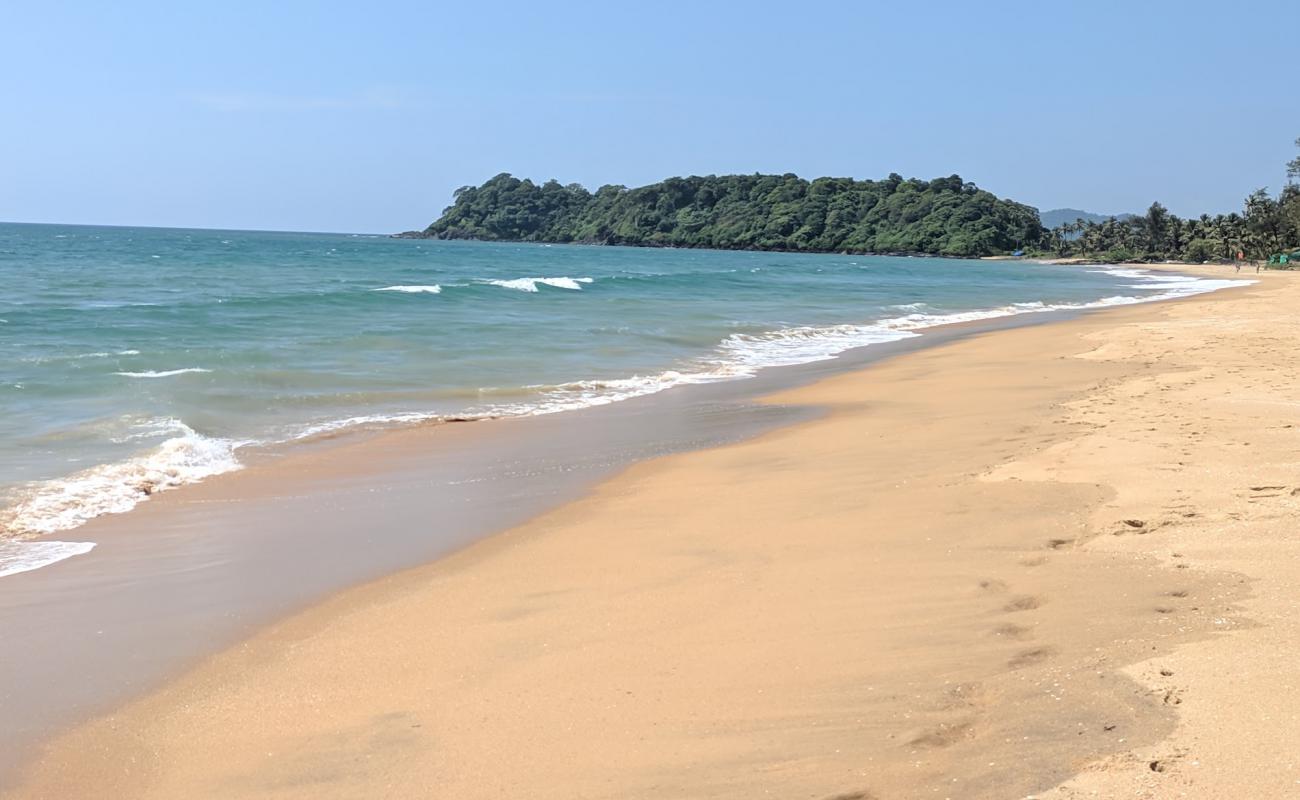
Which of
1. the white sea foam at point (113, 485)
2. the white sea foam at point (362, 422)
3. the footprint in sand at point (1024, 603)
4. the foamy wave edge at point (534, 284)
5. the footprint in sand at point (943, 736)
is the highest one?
the foamy wave edge at point (534, 284)

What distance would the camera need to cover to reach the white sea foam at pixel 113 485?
7.70 metres

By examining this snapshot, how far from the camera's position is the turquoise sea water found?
9.84 meters

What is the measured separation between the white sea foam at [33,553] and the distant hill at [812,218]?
14462 centimetres

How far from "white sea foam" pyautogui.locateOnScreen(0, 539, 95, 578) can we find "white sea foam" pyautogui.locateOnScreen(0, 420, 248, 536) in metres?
0.30

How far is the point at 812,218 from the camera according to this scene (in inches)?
6521

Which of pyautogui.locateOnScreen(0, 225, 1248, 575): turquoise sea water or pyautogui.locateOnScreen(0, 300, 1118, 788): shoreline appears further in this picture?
pyautogui.locateOnScreen(0, 225, 1248, 575): turquoise sea water

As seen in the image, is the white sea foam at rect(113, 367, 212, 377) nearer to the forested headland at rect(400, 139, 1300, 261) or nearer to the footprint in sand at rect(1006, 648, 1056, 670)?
the footprint in sand at rect(1006, 648, 1056, 670)

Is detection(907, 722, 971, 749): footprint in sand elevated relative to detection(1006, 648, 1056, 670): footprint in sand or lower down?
lower down

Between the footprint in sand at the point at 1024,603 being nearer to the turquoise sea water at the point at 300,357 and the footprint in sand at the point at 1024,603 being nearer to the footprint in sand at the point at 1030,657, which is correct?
the footprint in sand at the point at 1030,657

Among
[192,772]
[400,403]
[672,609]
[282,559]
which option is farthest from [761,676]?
[400,403]

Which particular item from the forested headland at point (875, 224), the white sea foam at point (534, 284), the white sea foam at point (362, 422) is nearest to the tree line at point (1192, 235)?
the forested headland at point (875, 224)

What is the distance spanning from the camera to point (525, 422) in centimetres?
1220

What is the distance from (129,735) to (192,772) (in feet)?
1.74

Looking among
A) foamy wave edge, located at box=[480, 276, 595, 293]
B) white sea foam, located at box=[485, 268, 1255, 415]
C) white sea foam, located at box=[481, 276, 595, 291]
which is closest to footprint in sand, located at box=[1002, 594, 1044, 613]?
white sea foam, located at box=[485, 268, 1255, 415]
